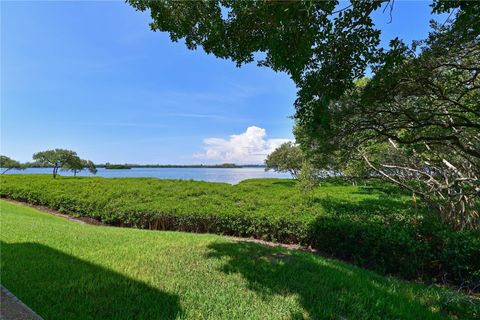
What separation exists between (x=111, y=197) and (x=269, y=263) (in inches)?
346

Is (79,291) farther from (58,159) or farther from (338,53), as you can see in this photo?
(58,159)

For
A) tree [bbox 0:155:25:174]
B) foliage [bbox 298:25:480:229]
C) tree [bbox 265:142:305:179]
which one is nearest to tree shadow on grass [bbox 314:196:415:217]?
foliage [bbox 298:25:480:229]

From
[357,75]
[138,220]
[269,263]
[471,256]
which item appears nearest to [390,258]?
[471,256]

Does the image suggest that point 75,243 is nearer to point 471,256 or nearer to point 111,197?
point 111,197

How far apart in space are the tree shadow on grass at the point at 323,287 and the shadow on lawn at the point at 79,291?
122cm

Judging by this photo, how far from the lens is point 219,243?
5547 mm

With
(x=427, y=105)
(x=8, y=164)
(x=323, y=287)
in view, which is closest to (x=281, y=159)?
(x=427, y=105)

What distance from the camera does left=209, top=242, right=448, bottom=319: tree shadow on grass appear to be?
2.97 meters

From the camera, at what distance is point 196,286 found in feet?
10.8

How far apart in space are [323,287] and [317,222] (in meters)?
3.14

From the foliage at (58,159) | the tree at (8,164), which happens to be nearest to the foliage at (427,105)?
the foliage at (58,159)

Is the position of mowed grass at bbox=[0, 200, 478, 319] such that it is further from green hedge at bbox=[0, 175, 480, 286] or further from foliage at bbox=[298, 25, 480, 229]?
foliage at bbox=[298, 25, 480, 229]

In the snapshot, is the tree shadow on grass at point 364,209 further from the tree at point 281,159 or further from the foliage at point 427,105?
the tree at point 281,159

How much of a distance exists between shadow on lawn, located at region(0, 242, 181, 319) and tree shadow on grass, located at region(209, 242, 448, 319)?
1220mm
